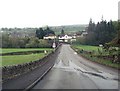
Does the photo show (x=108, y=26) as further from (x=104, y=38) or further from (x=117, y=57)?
(x=117, y=57)

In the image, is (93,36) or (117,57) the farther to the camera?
(93,36)

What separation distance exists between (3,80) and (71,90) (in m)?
4.36

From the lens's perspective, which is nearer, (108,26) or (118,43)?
(118,43)

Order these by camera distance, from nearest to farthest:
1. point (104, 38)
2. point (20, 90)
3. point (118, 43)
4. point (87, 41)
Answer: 1. point (20, 90)
2. point (118, 43)
3. point (104, 38)
4. point (87, 41)

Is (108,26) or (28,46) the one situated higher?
(108,26)

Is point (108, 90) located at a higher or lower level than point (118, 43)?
lower

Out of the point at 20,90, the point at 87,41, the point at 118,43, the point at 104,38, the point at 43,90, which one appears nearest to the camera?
the point at 20,90

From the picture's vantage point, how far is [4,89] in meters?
15.9

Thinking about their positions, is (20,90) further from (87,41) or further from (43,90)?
(87,41)

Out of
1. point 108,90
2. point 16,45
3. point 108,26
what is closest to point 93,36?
point 108,26

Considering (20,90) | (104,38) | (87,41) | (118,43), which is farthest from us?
(87,41)

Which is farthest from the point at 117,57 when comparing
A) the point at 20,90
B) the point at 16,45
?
the point at 16,45

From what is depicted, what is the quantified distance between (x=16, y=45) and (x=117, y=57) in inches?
4027

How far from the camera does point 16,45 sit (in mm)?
141500
